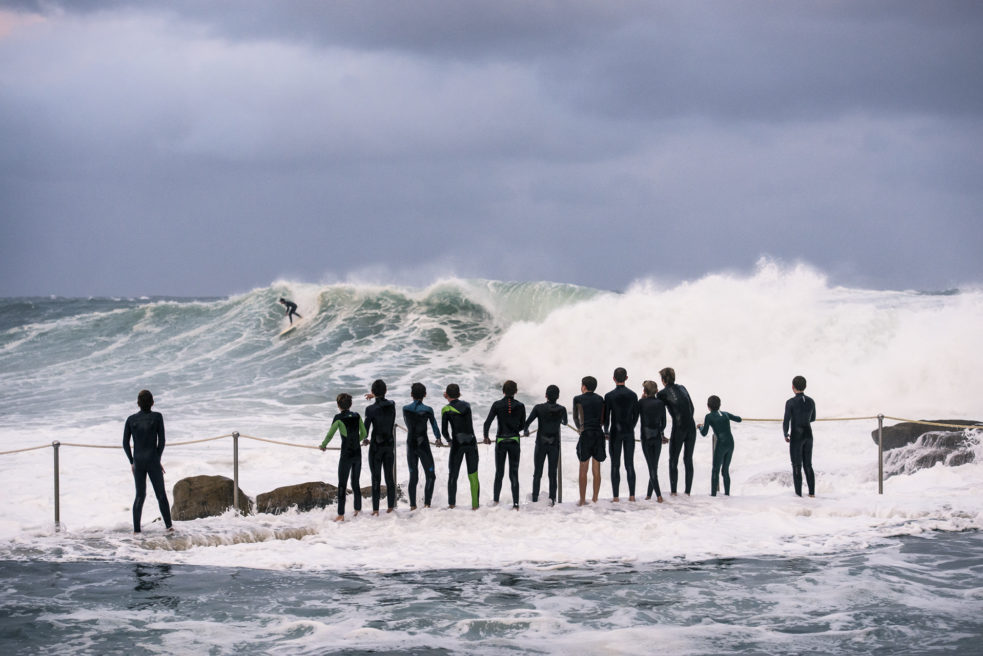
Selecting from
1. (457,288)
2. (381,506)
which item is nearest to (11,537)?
(381,506)

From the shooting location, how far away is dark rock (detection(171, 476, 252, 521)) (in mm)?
10430

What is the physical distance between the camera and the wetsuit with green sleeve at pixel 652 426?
401 inches

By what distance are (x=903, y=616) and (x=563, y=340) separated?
2010 centimetres

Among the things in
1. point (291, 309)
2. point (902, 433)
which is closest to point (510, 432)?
point (902, 433)

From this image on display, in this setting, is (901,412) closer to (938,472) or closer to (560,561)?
(938,472)

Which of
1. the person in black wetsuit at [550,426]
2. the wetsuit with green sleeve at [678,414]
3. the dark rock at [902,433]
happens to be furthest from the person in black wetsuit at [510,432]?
the dark rock at [902,433]

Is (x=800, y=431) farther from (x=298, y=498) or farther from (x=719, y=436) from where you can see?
(x=298, y=498)

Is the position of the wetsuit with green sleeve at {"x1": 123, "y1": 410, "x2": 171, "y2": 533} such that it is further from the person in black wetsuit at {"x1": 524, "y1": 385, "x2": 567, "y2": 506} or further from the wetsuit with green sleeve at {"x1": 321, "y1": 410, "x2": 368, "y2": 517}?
the person in black wetsuit at {"x1": 524, "y1": 385, "x2": 567, "y2": 506}

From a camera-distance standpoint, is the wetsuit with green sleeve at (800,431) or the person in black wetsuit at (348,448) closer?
the person in black wetsuit at (348,448)

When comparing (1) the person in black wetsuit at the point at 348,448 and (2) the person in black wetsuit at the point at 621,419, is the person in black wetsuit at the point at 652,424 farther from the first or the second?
(1) the person in black wetsuit at the point at 348,448

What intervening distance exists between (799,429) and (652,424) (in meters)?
1.74

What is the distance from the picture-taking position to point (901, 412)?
17.9 meters

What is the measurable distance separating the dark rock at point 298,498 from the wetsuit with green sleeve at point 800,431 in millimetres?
5413

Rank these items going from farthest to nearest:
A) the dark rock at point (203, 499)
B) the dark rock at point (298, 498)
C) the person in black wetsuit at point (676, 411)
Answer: the dark rock at point (298, 498)
the dark rock at point (203, 499)
the person in black wetsuit at point (676, 411)
